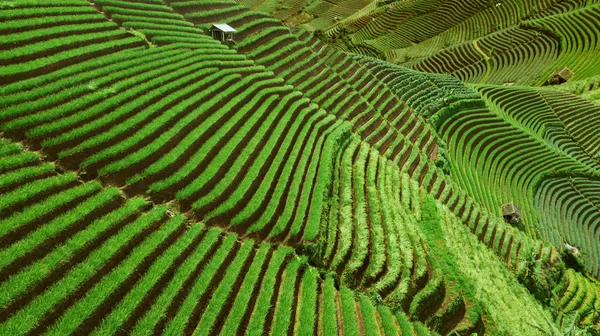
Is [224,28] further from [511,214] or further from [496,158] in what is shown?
[496,158]

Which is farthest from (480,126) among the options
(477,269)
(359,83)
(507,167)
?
(477,269)

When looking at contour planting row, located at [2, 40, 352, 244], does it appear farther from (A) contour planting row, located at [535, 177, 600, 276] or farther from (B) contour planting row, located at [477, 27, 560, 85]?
(B) contour planting row, located at [477, 27, 560, 85]

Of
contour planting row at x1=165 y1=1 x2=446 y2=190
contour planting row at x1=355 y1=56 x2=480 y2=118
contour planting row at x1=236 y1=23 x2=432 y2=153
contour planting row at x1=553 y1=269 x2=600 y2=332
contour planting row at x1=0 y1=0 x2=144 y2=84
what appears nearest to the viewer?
contour planting row at x1=0 y1=0 x2=144 y2=84

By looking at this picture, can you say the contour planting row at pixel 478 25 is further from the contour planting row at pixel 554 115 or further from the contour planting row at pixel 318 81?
the contour planting row at pixel 318 81

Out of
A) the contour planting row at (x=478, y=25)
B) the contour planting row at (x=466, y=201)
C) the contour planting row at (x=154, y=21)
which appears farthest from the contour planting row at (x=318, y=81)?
the contour planting row at (x=478, y=25)

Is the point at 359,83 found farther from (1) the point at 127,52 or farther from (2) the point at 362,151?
(1) the point at 127,52

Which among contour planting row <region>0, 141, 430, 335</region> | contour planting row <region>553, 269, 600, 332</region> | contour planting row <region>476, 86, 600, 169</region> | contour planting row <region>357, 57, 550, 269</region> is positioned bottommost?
contour planting row <region>0, 141, 430, 335</region>

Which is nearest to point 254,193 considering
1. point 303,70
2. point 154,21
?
point 303,70

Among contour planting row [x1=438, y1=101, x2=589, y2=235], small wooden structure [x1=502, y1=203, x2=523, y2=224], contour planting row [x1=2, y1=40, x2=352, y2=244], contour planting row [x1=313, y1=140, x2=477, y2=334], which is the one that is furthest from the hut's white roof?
small wooden structure [x1=502, y1=203, x2=523, y2=224]
